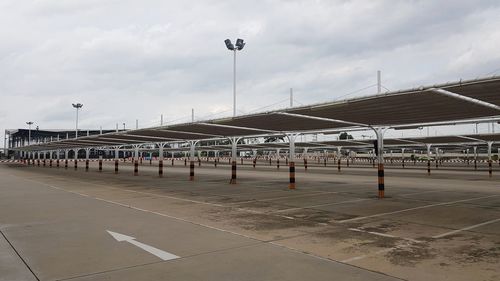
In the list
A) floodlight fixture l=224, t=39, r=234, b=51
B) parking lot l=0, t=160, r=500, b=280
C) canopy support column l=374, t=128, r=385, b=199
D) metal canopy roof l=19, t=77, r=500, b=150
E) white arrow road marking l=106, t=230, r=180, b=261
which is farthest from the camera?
floodlight fixture l=224, t=39, r=234, b=51

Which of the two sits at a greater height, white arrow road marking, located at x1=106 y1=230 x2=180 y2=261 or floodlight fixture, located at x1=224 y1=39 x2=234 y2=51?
floodlight fixture, located at x1=224 y1=39 x2=234 y2=51

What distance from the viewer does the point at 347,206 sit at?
47.0 feet

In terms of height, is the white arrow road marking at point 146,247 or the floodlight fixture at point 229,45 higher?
the floodlight fixture at point 229,45

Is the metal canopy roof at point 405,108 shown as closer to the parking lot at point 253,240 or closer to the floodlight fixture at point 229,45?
the parking lot at point 253,240

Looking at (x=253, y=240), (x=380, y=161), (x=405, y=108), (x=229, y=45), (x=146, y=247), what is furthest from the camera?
(x=229, y=45)

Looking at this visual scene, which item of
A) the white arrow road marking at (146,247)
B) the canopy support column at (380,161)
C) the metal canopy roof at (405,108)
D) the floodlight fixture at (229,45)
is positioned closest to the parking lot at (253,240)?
the white arrow road marking at (146,247)

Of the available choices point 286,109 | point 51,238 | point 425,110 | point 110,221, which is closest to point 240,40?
point 286,109

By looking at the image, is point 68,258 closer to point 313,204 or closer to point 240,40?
point 313,204

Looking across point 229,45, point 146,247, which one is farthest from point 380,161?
point 229,45

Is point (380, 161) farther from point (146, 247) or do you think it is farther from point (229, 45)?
point (229, 45)

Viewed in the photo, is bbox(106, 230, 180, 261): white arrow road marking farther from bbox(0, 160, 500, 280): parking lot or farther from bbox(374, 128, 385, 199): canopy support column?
bbox(374, 128, 385, 199): canopy support column

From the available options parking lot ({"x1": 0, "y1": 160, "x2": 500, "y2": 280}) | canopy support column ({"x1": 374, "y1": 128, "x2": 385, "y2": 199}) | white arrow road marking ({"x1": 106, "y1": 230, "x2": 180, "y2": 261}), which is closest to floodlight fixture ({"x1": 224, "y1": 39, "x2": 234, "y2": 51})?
canopy support column ({"x1": 374, "y1": 128, "x2": 385, "y2": 199})

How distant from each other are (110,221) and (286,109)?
7.63 metres

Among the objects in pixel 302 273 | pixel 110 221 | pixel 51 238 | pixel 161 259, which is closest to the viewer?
pixel 302 273
